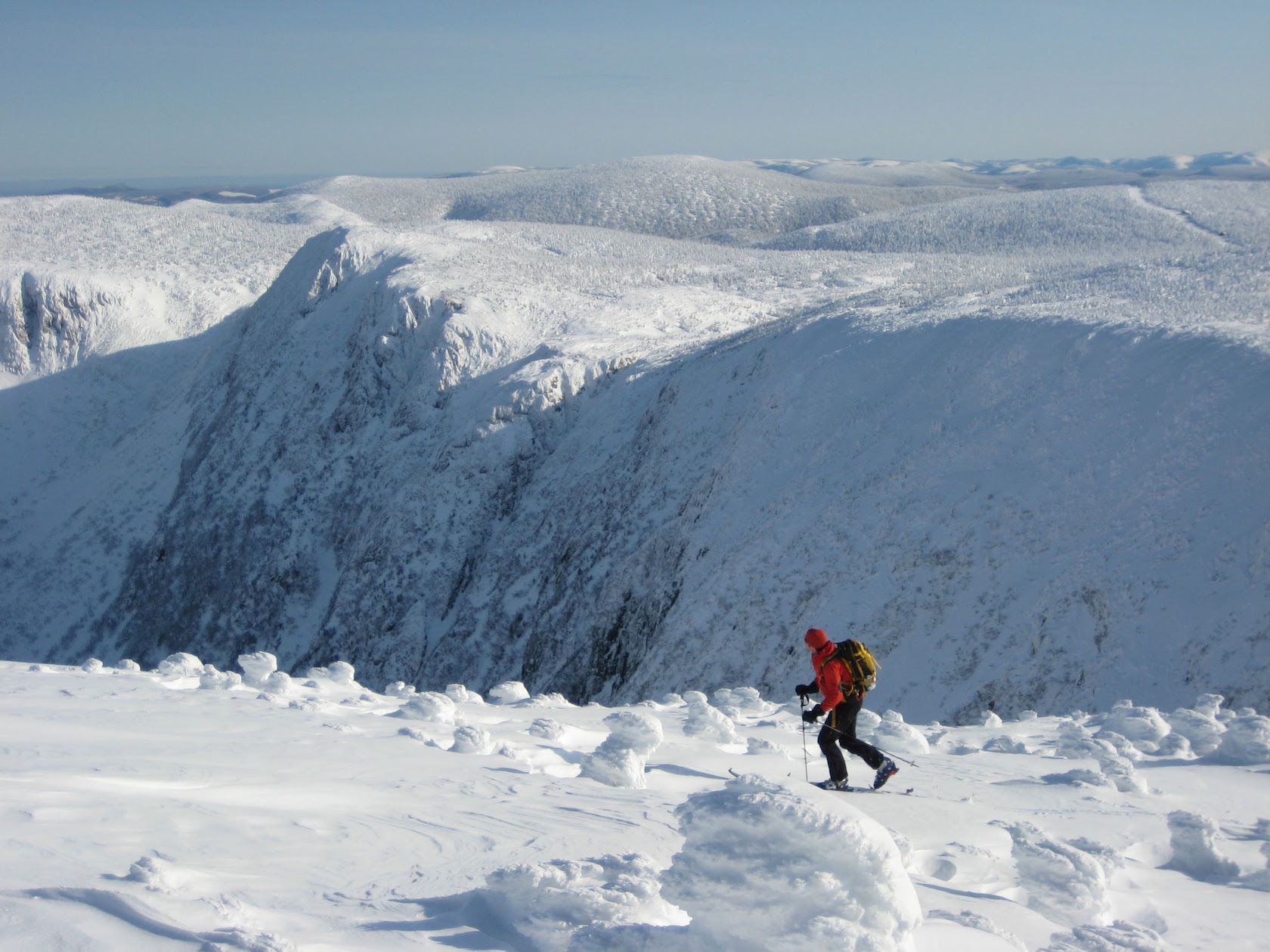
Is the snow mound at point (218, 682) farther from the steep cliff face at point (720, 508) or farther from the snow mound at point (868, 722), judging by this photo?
the steep cliff face at point (720, 508)

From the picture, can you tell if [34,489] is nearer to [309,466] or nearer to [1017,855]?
[309,466]

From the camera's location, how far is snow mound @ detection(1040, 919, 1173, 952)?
500 cm

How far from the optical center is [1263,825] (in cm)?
779

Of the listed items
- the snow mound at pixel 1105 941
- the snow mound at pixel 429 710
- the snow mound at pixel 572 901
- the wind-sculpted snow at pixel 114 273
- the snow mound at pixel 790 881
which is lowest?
the snow mound at pixel 429 710

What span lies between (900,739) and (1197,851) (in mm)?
3886

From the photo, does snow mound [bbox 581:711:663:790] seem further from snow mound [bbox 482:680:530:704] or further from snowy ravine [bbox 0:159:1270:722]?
snowy ravine [bbox 0:159:1270:722]

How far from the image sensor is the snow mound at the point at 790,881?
13.2ft

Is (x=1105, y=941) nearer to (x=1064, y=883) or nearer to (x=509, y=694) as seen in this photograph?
(x=1064, y=883)

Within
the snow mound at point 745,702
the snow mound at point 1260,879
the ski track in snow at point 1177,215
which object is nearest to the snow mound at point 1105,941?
the snow mound at point 1260,879

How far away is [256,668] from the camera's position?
41.2 ft

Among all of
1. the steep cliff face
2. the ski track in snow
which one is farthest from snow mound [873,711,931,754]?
the ski track in snow

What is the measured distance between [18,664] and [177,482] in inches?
1091

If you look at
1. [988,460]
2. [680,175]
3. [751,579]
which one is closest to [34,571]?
[751,579]

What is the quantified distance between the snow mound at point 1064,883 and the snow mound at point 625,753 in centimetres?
326
